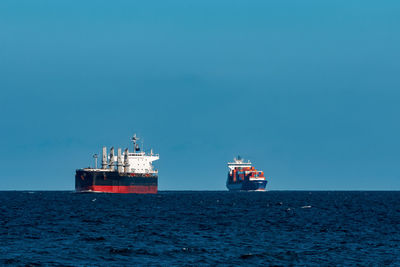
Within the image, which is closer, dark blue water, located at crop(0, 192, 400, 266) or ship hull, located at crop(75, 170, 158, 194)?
dark blue water, located at crop(0, 192, 400, 266)

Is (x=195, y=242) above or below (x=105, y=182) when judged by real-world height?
below

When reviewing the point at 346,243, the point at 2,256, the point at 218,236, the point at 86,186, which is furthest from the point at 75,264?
the point at 86,186

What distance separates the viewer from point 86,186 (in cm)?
18050

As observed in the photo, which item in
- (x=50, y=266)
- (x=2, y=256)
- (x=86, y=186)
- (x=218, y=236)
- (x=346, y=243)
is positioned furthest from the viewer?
(x=86, y=186)

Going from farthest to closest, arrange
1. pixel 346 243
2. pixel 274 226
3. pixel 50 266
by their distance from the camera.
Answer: pixel 274 226
pixel 346 243
pixel 50 266

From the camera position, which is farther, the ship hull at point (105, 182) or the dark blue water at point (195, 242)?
the ship hull at point (105, 182)

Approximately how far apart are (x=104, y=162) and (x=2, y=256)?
156 m

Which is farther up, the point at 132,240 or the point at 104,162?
the point at 104,162

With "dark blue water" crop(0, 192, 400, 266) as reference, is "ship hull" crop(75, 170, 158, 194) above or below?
above

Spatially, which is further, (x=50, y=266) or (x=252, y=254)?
(x=252, y=254)

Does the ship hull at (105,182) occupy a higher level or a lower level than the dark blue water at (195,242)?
higher

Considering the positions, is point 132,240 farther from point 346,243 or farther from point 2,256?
point 346,243

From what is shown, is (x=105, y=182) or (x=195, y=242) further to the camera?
(x=105, y=182)

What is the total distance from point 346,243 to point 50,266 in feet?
73.3
